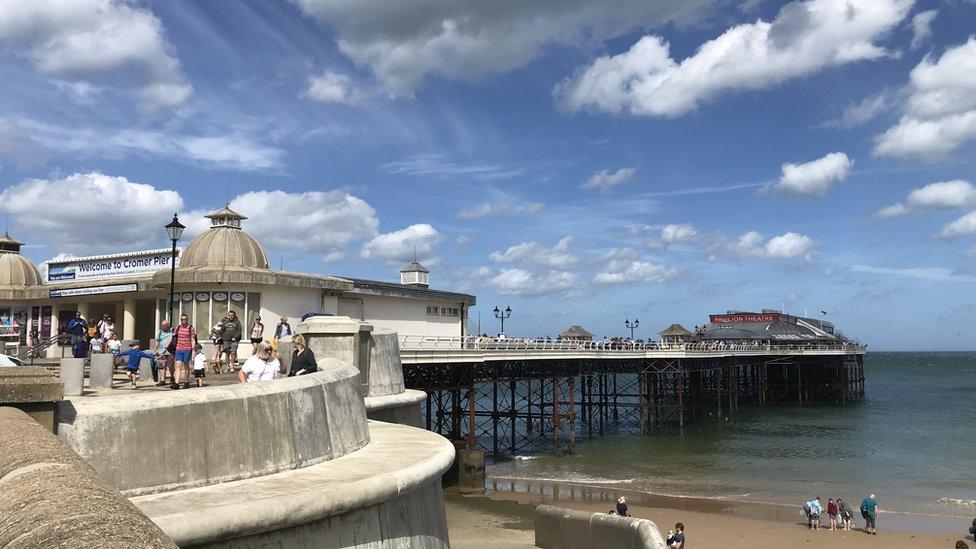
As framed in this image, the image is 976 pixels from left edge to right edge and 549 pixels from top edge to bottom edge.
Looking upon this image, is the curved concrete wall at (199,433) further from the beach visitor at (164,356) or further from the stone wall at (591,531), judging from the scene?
the stone wall at (591,531)

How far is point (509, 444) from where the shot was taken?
126ft

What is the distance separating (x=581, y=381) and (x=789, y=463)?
12.7 metres

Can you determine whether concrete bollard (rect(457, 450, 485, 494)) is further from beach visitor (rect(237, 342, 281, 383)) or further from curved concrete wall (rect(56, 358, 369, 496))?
curved concrete wall (rect(56, 358, 369, 496))

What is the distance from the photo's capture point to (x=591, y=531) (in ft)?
43.8

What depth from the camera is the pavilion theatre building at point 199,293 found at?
63.9 ft

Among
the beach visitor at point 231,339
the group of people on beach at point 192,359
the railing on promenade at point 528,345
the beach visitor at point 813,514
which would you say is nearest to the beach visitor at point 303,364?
the group of people on beach at point 192,359

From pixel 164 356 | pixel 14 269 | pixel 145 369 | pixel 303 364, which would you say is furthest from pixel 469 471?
pixel 14 269

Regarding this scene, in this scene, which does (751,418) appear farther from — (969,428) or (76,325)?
(76,325)

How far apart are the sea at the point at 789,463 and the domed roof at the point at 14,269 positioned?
60.2 feet

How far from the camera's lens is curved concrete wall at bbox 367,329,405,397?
12.6m

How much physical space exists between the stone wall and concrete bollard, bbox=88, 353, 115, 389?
786 cm

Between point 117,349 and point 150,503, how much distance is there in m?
9.20

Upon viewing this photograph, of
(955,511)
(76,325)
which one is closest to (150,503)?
(76,325)

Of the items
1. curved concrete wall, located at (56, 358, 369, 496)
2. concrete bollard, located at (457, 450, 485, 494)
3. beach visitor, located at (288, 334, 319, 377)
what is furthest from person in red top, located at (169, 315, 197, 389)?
concrete bollard, located at (457, 450, 485, 494)
